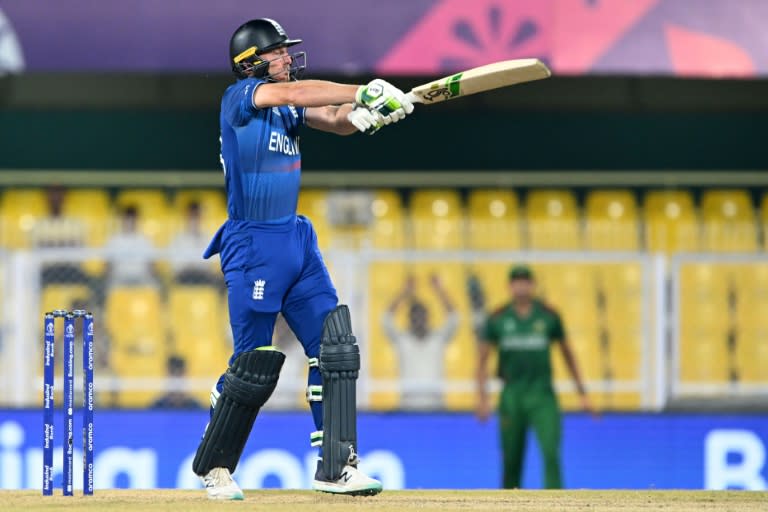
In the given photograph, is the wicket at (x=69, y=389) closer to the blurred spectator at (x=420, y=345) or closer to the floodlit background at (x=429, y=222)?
the floodlit background at (x=429, y=222)

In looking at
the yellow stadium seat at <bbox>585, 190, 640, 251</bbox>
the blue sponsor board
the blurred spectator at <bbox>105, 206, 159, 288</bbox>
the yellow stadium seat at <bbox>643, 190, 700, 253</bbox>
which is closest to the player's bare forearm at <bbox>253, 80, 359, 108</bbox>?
the blue sponsor board

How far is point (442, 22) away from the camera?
30.7 feet

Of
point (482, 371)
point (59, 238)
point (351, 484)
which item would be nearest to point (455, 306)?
point (482, 371)

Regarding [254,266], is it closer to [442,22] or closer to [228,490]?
[228,490]

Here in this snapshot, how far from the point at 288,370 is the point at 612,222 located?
8.28 feet

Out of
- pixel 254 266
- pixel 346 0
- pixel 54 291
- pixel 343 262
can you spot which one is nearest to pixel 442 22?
pixel 346 0

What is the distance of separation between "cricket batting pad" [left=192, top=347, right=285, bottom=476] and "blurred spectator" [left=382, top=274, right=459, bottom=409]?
4686mm

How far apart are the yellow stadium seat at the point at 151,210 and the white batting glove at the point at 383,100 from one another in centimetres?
560

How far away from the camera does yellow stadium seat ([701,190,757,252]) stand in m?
10.4

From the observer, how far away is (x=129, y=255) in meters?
9.69

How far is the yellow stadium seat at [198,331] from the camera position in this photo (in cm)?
1016

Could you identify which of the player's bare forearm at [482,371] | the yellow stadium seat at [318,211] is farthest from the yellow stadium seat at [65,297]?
the player's bare forearm at [482,371]

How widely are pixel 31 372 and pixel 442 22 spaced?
3386 millimetres

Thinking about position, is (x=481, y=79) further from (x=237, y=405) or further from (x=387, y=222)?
(x=387, y=222)
